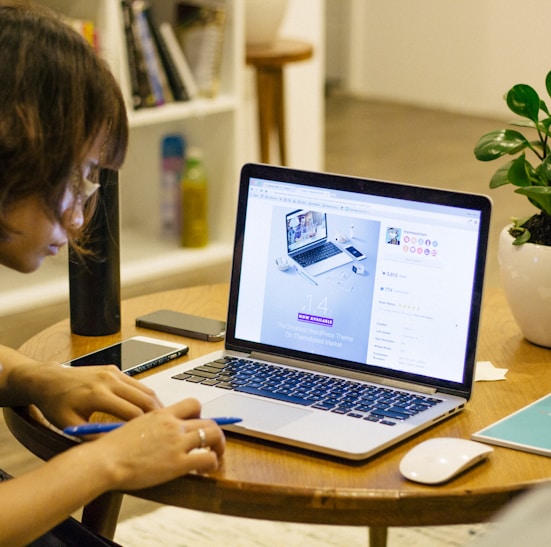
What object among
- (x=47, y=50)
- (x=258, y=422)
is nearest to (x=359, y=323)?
(x=258, y=422)

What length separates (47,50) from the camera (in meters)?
0.96

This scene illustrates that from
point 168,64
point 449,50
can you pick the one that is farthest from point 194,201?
point 449,50

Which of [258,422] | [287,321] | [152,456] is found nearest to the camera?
[152,456]

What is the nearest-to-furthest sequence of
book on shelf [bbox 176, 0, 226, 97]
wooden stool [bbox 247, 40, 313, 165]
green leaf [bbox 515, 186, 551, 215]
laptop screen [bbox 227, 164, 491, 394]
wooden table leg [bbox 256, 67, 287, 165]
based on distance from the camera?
laptop screen [bbox 227, 164, 491, 394]
green leaf [bbox 515, 186, 551, 215]
book on shelf [bbox 176, 0, 226, 97]
wooden stool [bbox 247, 40, 313, 165]
wooden table leg [bbox 256, 67, 287, 165]

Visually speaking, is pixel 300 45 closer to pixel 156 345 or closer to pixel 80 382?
pixel 156 345

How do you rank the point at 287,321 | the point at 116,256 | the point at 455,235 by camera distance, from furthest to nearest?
the point at 116,256 → the point at 287,321 → the point at 455,235

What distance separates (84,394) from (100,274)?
0.34 m

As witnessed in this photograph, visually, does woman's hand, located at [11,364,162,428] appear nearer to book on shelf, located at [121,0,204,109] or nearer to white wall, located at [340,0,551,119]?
book on shelf, located at [121,0,204,109]

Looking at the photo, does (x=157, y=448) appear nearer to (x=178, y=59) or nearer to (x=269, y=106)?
(x=178, y=59)

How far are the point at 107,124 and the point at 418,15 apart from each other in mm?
5266

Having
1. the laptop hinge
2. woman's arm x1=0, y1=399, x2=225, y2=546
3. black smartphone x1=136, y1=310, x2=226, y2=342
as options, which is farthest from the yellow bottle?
woman's arm x1=0, y1=399, x2=225, y2=546

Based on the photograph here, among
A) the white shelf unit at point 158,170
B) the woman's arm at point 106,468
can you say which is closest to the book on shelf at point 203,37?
the white shelf unit at point 158,170

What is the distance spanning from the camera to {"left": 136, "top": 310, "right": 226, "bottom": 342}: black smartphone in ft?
4.55

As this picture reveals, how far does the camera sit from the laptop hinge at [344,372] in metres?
1.19
